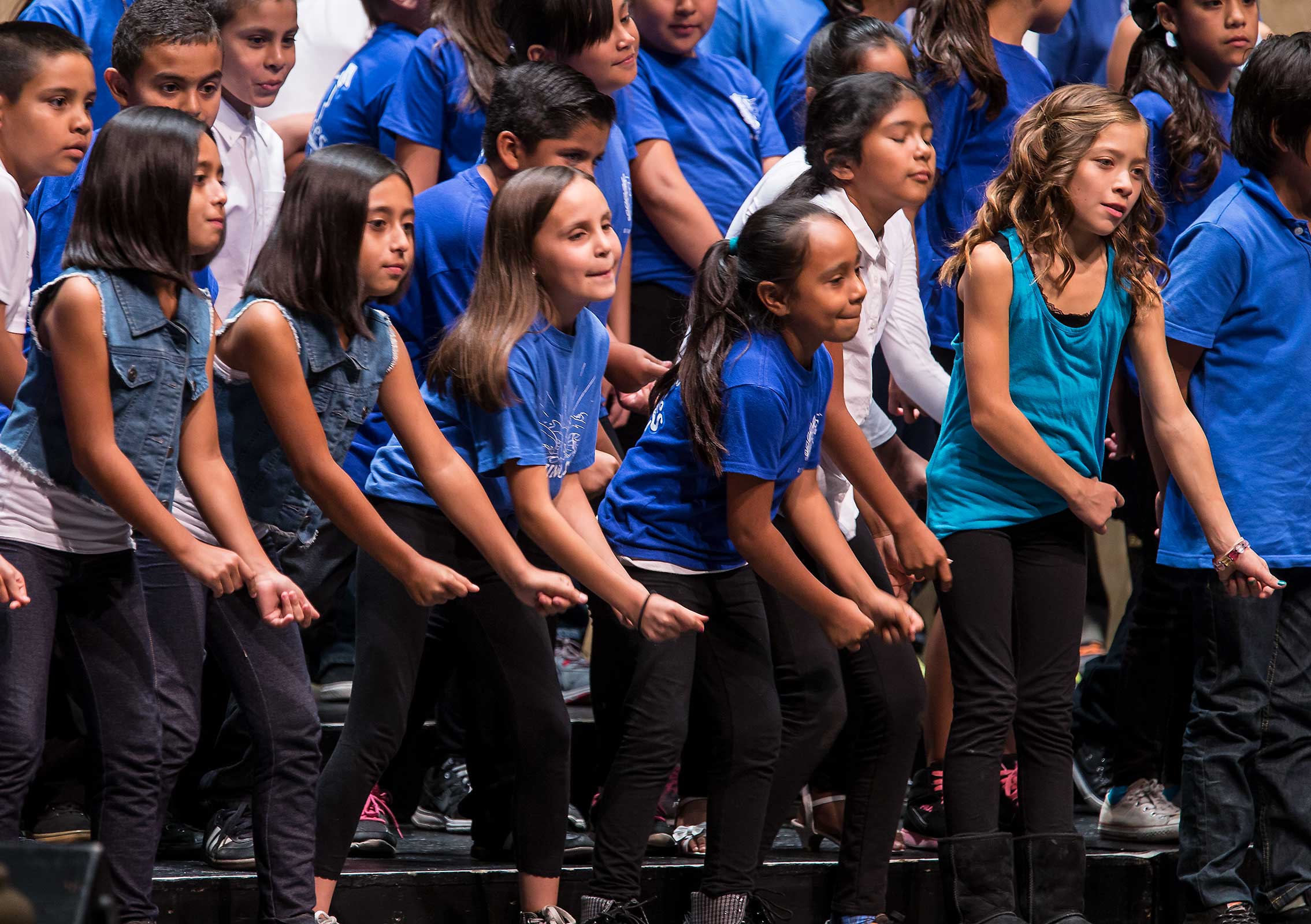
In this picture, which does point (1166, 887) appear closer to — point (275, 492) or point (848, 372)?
point (848, 372)

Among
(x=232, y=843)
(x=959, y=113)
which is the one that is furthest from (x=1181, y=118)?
(x=232, y=843)

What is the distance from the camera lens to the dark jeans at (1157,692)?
3584 mm

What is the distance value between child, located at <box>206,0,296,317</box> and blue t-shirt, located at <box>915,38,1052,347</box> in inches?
56.3

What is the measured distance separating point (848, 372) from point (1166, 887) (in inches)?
49.7

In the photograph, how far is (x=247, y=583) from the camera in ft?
8.18

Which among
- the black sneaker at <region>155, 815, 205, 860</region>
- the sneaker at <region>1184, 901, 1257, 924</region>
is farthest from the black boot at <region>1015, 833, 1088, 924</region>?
the black sneaker at <region>155, 815, 205, 860</region>

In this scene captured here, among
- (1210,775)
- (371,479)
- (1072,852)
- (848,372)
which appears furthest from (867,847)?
(371,479)

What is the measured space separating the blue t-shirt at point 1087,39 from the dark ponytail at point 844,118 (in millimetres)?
1522

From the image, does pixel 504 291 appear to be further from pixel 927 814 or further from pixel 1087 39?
pixel 1087 39

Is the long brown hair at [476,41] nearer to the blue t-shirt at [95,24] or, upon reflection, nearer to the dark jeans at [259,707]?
the blue t-shirt at [95,24]

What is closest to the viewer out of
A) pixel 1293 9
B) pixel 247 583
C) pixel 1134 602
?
pixel 247 583

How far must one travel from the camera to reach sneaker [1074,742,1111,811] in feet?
12.4

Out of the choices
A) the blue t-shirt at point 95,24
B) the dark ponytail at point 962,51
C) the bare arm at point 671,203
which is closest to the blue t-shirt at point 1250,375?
the dark ponytail at point 962,51

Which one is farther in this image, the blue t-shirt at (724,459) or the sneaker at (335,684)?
the sneaker at (335,684)
